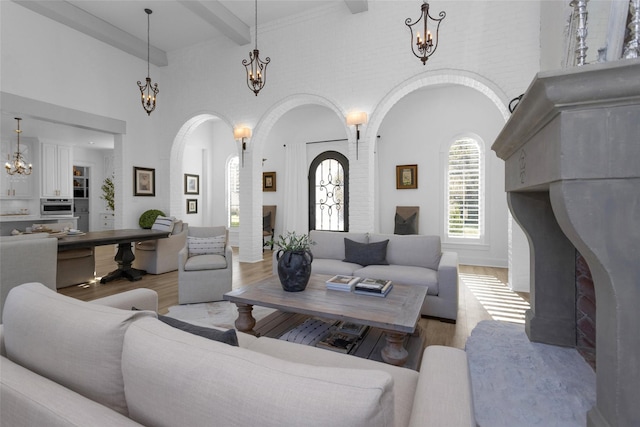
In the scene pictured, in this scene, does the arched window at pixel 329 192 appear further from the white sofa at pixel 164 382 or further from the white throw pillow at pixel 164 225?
the white sofa at pixel 164 382

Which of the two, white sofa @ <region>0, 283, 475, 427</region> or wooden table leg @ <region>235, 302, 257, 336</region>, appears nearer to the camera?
white sofa @ <region>0, 283, 475, 427</region>

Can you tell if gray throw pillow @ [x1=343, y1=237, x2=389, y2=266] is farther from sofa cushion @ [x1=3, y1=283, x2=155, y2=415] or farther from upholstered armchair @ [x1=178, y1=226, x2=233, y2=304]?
sofa cushion @ [x1=3, y1=283, x2=155, y2=415]

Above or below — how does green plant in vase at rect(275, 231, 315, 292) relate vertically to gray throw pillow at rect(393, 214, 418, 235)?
below

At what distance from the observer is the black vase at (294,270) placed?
2436 mm

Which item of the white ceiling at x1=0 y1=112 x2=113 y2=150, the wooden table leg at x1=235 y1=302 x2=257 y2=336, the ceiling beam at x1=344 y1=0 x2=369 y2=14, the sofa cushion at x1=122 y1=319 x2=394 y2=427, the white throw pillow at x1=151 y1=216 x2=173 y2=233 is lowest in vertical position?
the wooden table leg at x1=235 y1=302 x2=257 y2=336

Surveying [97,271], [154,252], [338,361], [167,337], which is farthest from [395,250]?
[97,271]

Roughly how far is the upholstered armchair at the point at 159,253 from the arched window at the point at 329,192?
118 inches

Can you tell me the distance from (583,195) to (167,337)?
1.12 meters

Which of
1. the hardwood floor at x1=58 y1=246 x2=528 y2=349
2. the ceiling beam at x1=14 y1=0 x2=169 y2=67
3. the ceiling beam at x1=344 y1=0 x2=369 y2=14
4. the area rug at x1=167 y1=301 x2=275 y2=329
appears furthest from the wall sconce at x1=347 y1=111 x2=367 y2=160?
the ceiling beam at x1=14 y1=0 x2=169 y2=67

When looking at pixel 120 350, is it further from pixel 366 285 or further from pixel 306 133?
pixel 306 133

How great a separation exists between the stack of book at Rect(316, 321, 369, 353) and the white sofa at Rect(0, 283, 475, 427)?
971 mm

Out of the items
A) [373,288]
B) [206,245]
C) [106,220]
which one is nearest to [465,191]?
[373,288]

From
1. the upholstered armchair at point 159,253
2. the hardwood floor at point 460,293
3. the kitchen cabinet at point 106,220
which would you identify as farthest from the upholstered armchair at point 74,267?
the kitchen cabinet at point 106,220

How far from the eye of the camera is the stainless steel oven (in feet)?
25.5
